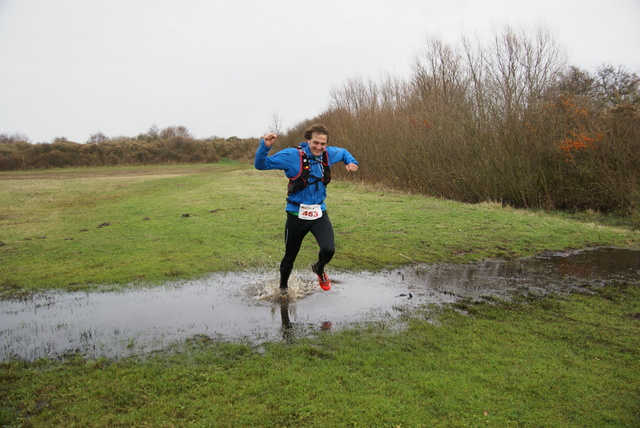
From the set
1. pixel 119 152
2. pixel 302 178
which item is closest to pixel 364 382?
pixel 302 178

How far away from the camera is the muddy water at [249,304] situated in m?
5.74

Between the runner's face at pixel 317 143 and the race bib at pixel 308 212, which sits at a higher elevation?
the runner's face at pixel 317 143

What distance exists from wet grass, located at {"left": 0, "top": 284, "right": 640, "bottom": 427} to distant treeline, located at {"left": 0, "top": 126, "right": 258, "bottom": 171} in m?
68.0

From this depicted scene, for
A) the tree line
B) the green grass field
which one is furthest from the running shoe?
the tree line

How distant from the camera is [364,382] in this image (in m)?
4.47

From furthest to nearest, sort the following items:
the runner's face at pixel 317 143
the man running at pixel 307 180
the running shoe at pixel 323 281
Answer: the running shoe at pixel 323 281, the runner's face at pixel 317 143, the man running at pixel 307 180

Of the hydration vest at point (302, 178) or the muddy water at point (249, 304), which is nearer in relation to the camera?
the muddy water at point (249, 304)

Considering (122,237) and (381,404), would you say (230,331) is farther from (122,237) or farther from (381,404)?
(122,237)

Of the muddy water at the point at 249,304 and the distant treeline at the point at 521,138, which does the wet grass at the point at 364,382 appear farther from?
the distant treeline at the point at 521,138

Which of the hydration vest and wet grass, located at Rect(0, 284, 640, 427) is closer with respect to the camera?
wet grass, located at Rect(0, 284, 640, 427)

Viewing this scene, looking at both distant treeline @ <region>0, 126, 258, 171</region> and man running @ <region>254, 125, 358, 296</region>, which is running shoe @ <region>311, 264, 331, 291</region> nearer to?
man running @ <region>254, 125, 358, 296</region>

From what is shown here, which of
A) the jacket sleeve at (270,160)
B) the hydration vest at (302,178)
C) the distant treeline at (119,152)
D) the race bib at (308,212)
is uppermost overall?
the distant treeline at (119,152)

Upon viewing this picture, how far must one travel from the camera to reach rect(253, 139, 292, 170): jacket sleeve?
6.42 metres

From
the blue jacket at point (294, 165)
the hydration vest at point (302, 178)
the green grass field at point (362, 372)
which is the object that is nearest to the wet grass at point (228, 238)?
the green grass field at point (362, 372)
